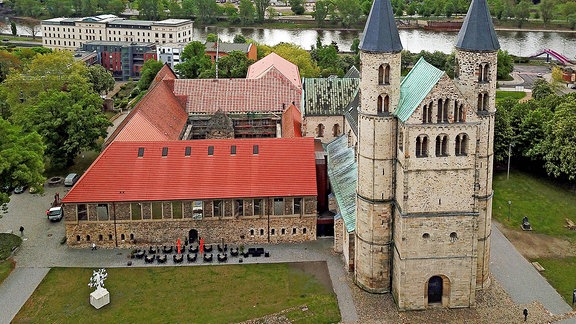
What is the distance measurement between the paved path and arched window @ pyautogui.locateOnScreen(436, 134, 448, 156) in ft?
39.7

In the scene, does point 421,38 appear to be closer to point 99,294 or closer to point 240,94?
point 240,94

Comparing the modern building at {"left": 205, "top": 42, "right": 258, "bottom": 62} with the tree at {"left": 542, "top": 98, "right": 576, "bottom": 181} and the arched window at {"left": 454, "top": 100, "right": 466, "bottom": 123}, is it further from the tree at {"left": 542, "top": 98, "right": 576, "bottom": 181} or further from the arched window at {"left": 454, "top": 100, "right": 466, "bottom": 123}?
the arched window at {"left": 454, "top": 100, "right": 466, "bottom": 123}

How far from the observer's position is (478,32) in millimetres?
44906

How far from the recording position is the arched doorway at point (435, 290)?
1843 inches

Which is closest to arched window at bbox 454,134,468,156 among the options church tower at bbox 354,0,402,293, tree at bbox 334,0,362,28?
church tower at bbox 354,0,402,293

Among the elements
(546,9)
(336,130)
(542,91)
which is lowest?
(336,130)

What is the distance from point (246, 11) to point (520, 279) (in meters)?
159

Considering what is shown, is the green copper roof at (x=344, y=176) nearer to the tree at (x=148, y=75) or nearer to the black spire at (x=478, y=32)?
the black spire at (x=478, y=32)

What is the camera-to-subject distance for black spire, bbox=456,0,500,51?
44.7 meters

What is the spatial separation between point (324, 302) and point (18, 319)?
67.3 ft

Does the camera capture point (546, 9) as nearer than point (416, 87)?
No

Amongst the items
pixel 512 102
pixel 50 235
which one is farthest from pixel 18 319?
pixel 512 102

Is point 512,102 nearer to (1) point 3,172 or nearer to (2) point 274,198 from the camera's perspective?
(2) point 274,198

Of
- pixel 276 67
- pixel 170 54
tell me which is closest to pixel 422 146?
pixel 276 67
